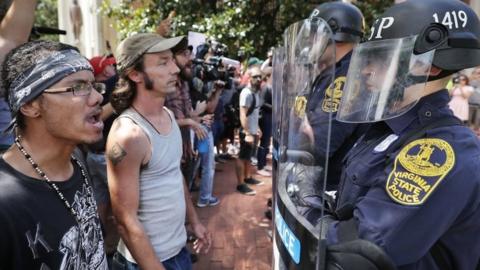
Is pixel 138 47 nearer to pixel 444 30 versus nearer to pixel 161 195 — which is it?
pixel 161 195

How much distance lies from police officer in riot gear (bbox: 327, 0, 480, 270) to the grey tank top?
0.90m

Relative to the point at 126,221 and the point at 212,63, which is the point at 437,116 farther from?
the point at 212,63

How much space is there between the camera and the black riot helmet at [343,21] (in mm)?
2287

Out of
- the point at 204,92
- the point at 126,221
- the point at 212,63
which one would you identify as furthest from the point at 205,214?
the point at 126,221

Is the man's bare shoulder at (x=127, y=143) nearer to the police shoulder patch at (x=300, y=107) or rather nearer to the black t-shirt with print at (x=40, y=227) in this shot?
the black t-shirt with print at (x=40, y=227)

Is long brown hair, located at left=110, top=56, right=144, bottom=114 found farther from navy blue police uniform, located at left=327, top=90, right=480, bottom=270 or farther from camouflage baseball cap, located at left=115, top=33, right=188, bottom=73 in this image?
navy blue police uniform, located at left=327, top=90, right=480, bottom=270

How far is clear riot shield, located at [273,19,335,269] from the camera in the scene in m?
1.04

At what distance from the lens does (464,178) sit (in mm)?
1062

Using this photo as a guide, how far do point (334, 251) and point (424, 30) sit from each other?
78cm

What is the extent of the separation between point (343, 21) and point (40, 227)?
6.31 feet

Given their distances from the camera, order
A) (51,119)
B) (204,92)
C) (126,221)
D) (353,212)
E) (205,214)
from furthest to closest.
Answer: (204,92) → (205,214) → (126,221) → (51,119) → (353,212)

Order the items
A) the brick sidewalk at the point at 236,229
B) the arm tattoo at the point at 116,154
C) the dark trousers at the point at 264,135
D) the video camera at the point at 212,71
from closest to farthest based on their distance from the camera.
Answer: the arm tattoo at the point at 116,154 < the brick sidewalk at the point at 236,229 < the video camera at the point at 212,71 < the dark trousers at the point at 264,135

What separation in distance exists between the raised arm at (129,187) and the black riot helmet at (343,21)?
4.18 feet

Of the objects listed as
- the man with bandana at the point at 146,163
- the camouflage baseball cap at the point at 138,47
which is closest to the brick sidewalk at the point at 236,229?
the man with bandana at the point at 146,163
